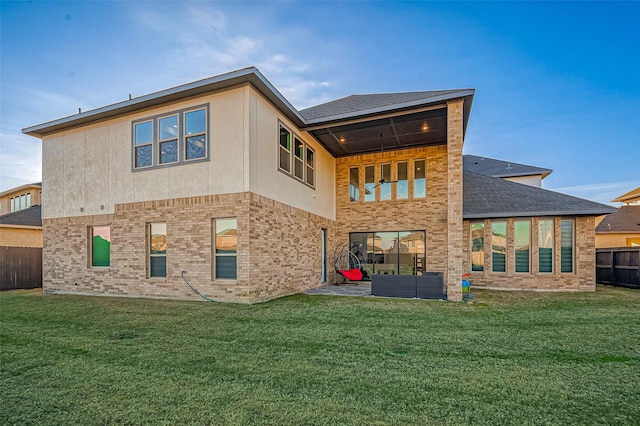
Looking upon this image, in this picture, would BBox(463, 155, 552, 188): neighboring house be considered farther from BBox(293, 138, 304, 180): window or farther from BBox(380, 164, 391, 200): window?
BBox(293, 138, 304, 180): window

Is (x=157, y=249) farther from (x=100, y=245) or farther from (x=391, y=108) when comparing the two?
(x=391, y=108)

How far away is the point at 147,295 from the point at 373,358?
8.01 metres

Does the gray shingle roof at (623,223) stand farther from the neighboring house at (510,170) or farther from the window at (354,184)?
the window at (354,184)

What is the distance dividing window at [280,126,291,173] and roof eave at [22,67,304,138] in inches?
23.1

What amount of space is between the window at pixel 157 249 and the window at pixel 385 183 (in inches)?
341

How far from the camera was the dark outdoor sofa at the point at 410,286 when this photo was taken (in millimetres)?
9266

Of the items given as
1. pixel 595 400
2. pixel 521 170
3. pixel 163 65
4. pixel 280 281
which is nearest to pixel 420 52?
pixel 521 170

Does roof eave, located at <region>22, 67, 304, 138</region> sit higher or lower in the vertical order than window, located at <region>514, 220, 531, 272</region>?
higher

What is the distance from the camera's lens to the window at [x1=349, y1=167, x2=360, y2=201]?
46.9 feet

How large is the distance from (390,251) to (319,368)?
10395 mm

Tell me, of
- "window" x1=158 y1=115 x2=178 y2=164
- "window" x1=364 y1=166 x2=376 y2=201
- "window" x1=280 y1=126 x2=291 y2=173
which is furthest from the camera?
"window" x1=364 y1=166 x2=376 y2=201

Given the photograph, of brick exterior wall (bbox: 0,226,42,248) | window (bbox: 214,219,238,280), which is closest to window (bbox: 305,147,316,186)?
window (bbox: 214,219,238,280)

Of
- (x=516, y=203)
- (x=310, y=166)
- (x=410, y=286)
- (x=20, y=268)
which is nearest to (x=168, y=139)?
(x=310, y=166)

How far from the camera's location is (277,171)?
9914mm
